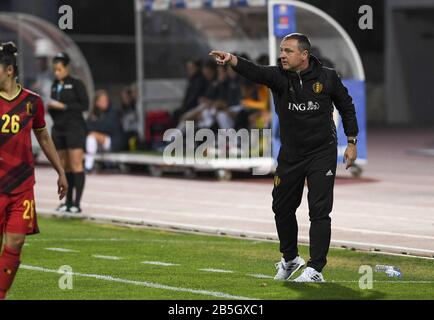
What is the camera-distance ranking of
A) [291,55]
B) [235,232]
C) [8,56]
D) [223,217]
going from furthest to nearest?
[223,217], [235,232], [291,55], [8,56]

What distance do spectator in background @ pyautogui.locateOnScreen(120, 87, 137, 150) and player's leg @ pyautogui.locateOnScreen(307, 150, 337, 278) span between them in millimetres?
15280

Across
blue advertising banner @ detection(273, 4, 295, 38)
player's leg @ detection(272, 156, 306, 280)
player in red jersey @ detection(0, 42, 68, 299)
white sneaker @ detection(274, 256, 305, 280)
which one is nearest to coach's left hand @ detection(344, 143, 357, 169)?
player's leg @ detection(272, 156, 306, 280)

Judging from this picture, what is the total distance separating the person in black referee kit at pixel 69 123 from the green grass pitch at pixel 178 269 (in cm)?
173

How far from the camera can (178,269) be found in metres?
11.8

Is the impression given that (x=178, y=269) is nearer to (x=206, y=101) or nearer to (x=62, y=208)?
(x=62, y=208)

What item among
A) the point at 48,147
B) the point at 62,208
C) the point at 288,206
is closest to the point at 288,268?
the point at 288,206

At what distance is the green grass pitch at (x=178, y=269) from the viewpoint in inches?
403

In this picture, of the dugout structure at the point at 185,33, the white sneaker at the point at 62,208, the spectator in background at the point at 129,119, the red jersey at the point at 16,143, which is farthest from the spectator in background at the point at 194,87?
the red jersey at the point at 16,143

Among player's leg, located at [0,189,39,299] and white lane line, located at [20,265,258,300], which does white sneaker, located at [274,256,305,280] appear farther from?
player's leg, located at [0,189,39,299]

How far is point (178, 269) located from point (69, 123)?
5.78 metres

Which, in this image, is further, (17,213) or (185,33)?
(185,33)

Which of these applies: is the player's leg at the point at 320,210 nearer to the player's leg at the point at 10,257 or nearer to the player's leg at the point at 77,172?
the player's leg at the point at 10,257

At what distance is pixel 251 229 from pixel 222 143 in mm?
7836
